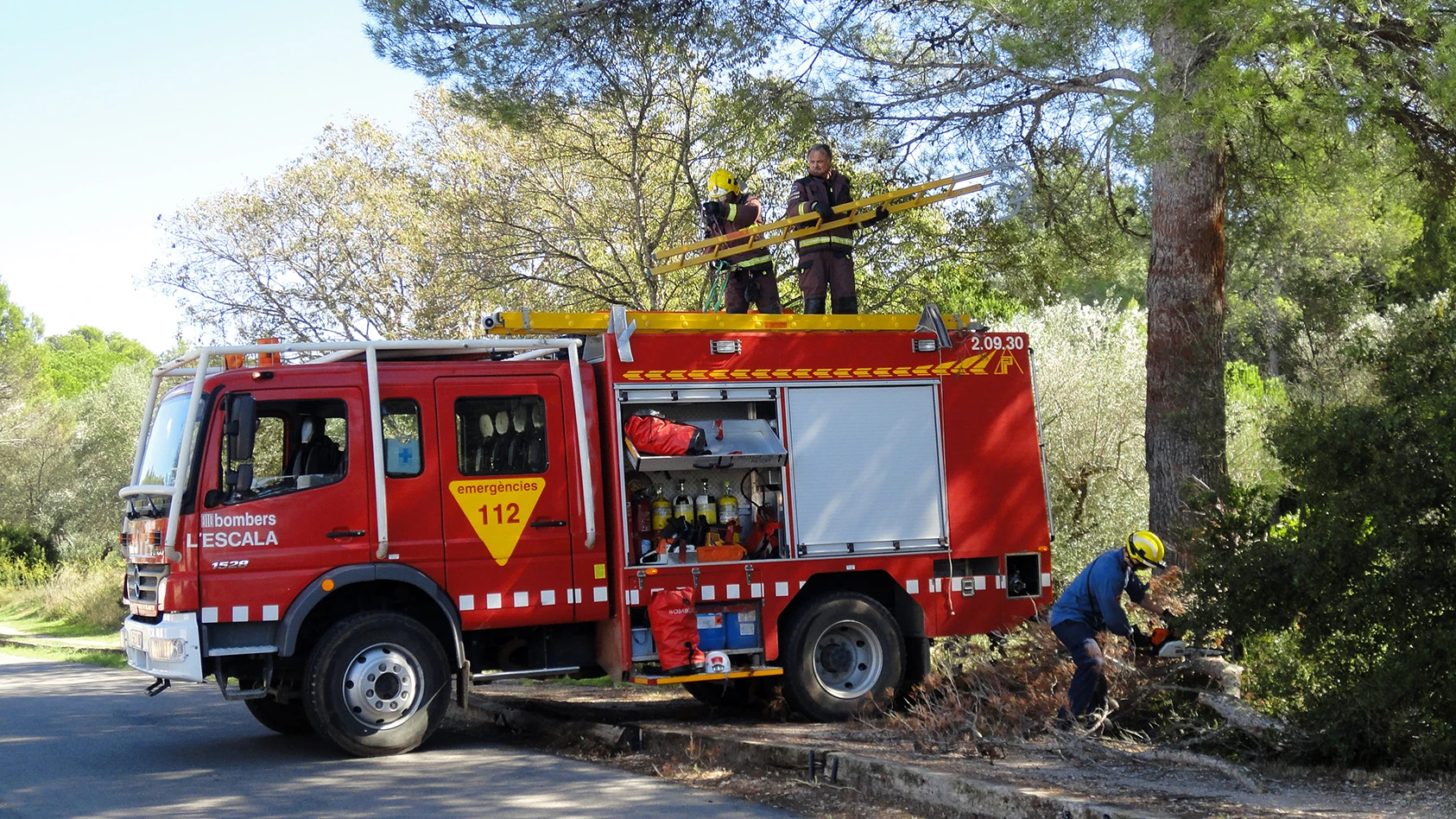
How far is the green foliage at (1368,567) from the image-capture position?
6.28m

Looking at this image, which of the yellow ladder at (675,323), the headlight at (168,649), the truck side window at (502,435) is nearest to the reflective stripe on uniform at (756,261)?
the yellow ladder at (675,323)

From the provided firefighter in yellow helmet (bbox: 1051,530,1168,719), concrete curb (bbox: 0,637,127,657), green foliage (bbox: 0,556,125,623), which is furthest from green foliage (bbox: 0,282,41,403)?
firefighter in yellow helmet (bbox: 1051,530,1168,719)

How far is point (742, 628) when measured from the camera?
9484mm

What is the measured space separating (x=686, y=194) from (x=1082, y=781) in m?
11.8

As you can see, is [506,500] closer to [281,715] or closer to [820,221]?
[281,715]

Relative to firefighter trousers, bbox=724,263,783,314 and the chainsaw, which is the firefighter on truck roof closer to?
firefighter trousers, bbox=724,263,783,314

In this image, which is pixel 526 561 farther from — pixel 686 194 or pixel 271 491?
pixel 686 194

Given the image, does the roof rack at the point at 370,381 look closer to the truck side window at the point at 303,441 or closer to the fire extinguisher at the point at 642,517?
the truck side window at the point at 303,441

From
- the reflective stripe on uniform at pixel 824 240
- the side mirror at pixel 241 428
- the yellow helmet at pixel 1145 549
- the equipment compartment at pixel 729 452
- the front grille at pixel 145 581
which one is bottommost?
the yellow helmet at pixel 1145 549

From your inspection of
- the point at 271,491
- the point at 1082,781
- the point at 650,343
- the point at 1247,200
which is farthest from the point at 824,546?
the point at 1247,200

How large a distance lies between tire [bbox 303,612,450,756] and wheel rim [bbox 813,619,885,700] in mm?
2814

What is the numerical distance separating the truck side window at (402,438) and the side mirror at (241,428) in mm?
842

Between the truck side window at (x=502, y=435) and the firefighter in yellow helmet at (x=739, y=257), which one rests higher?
the firefighter in yellow helmet at (x=739, y=257)

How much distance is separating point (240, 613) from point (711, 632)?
318 cm
